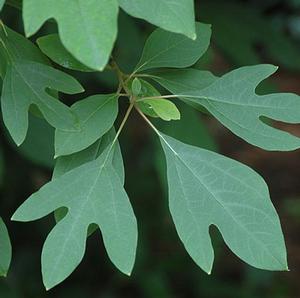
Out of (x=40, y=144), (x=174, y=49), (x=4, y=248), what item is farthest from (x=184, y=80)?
(x=40, y=144)

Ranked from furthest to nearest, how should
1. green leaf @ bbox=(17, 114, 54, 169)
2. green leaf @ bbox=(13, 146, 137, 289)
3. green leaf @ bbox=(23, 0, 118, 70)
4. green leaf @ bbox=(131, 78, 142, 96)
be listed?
green leaf @ bbox=(17, 114, 54, 169) < green leaf @ bbox=(131, 78, 142, 96) < green leaf @ bbox=(13, 146, 137, 289) < green leaf @ bbox=(23, 0, 118, 70)

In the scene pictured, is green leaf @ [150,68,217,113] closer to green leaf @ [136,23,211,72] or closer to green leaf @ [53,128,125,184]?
green leaf @ [136,23,211,72]

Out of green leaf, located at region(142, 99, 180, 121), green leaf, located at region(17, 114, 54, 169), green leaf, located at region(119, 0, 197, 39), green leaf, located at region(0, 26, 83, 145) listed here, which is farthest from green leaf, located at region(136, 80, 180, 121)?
green leaf, located at region(17, 114, 54, 169)

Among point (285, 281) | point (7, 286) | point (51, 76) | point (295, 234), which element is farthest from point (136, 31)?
point (295, 234)

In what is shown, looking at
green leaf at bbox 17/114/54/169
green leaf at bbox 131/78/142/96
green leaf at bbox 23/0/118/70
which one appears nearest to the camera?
green leaf at bbox 23/0/118/70

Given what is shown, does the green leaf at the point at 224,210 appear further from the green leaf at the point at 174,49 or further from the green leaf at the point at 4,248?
the green leaf at the point at 4,248
